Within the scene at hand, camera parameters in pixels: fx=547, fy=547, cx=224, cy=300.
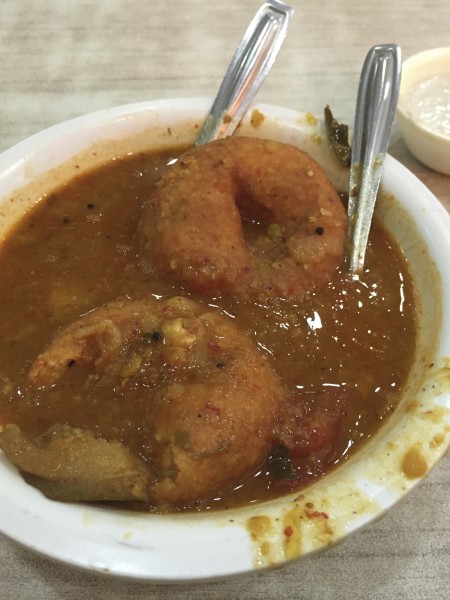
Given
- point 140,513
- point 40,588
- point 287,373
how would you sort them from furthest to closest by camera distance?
1. point 287,373
2. point 40,588
3. point 140,513

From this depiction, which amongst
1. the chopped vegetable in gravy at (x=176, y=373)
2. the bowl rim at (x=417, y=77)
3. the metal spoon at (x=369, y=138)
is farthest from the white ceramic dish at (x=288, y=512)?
the bowl rim at (x=417, y=77)

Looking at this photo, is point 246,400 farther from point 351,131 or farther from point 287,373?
point 351,131

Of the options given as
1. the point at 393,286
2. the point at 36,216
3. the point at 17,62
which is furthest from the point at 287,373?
the point at 17,62

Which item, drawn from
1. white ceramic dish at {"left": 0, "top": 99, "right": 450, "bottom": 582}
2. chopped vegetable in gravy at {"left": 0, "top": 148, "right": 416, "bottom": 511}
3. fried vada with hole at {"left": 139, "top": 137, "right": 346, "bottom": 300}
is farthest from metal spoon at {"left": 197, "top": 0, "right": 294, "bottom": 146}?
white ceramic dish at {"left": 0, "top": 99, "right": 450, "bottom": 582}

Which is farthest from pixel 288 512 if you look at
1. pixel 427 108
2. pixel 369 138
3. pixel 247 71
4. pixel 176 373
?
pixel 427 108

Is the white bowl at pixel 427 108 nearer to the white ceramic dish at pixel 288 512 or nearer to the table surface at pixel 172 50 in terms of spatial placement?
the table surface at pixel 172 50

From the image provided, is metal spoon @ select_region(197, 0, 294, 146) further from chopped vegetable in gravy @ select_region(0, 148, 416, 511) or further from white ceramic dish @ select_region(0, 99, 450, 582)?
white ceramic dish @ select_region(0, 99, 450, 582)
